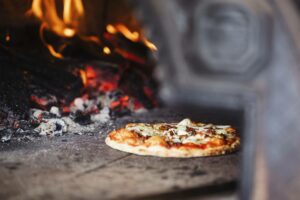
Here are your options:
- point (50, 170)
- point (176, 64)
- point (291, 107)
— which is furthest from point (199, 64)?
point (50, 170)

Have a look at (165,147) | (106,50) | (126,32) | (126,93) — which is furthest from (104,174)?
(126,32)

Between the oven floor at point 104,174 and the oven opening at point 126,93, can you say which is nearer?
the oven opening at point 126,93

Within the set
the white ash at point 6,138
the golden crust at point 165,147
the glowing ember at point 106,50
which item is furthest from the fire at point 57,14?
the golden crust at point 165,147

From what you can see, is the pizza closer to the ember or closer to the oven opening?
the oven opening

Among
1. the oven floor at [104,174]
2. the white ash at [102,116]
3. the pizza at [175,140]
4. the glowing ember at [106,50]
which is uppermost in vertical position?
the glowing ember at [106,50]

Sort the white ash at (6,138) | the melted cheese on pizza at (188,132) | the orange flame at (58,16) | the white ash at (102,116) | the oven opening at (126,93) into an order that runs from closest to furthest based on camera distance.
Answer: the oven opening at (126,93) < the melted cheese on pizza at (188,132) < the white ash at (6,138) < the white ash at (102,116) < the orange flame at (58,16)

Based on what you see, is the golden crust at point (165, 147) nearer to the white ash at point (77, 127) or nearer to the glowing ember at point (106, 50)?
the white ash at point (77, 127)

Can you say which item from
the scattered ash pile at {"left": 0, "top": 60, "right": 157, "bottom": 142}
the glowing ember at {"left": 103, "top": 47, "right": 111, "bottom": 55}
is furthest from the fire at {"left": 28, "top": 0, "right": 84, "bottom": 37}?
the scattered ash pile at {"left": 0, "top": 60, "right": 157, "bottom": 142}

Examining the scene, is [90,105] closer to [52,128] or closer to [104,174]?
[52,128]

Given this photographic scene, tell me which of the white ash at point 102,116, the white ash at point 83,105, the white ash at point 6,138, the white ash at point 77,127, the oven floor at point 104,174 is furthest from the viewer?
the white ash at point 83,105

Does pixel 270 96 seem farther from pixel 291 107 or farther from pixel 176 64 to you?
pixel 176 64
